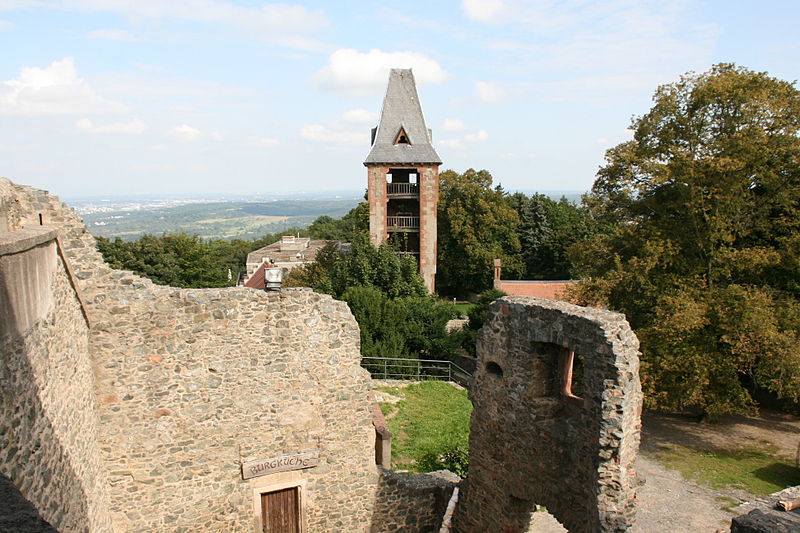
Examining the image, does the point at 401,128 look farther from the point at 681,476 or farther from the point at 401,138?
the point at 681,476

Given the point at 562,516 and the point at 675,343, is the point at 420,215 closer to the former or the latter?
the point at 675,343

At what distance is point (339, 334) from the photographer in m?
9.41

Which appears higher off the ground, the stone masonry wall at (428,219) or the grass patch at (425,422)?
the stone masonry wall at (428,219)

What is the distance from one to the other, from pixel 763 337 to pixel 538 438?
345 inches

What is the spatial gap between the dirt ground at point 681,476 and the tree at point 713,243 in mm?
1165

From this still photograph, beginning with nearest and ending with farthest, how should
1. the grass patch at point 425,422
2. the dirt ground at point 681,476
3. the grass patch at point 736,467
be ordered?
the dirt ground at point 681,476
the grass patch at point 425,422
the grass patch at point 736,467

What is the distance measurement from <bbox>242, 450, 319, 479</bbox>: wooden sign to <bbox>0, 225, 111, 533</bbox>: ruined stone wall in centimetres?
210

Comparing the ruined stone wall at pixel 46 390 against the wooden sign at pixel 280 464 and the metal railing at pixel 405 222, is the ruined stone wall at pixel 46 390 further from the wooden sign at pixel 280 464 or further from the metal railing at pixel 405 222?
the metal railing at pixel 405 222

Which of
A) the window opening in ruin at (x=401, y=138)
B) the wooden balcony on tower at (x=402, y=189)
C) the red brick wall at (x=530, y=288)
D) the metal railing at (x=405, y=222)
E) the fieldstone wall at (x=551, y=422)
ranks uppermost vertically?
the window opening in ruin at (x=401, y=138)

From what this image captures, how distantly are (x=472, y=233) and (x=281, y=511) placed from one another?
33831 millimetres

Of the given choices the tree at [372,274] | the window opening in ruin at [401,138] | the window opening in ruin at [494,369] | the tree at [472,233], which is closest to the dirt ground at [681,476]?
the window opening in ruin at [494,369]

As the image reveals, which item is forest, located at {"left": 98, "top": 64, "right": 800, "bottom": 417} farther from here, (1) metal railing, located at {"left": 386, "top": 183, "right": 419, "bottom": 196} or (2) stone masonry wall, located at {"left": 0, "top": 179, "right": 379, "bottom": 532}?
(1) metal railing, located at {"left": 386, "top": 183, "right": 419, "bottom": 196}

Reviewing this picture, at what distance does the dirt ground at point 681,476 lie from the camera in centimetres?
1154

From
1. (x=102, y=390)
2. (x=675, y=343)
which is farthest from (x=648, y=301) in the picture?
(x=102, y=390)
